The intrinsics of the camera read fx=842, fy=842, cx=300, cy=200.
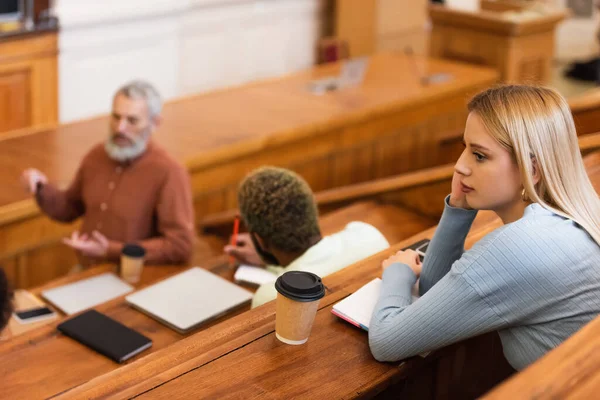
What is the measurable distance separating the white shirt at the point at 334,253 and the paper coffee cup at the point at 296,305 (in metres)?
0.51

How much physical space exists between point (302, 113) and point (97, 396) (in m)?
3.32

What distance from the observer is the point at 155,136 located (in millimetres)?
4324

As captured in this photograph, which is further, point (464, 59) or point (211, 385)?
point (464, 59)

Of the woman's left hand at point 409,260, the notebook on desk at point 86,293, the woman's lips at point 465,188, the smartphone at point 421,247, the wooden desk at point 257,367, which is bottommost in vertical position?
the notebook on desk at point 86,293

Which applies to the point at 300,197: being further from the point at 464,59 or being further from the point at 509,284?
the point at 464,59

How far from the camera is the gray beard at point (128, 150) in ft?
10.5

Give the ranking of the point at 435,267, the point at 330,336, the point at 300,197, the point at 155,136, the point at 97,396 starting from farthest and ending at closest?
the point at 155,136, the point at 300,197, the point at 435,267, the point at 330,336, the point at 97,396

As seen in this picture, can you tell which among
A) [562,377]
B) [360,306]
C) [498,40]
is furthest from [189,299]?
[498,40]

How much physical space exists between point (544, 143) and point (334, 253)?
90 cm

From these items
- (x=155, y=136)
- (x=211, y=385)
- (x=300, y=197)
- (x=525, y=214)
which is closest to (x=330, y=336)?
(x=211, y=385)

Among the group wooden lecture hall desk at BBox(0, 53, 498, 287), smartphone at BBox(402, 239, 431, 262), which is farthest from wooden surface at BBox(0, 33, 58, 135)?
smartphone at BBox(402, 239, 431, 262)

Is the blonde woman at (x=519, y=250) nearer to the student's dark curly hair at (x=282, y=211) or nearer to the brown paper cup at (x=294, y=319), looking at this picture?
the brown paper cup at (x=294, y=319)

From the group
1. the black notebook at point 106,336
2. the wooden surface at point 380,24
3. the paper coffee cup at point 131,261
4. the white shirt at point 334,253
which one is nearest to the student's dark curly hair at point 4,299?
the black notebook at point 106,336

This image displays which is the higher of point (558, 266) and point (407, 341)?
point (558, 266)
